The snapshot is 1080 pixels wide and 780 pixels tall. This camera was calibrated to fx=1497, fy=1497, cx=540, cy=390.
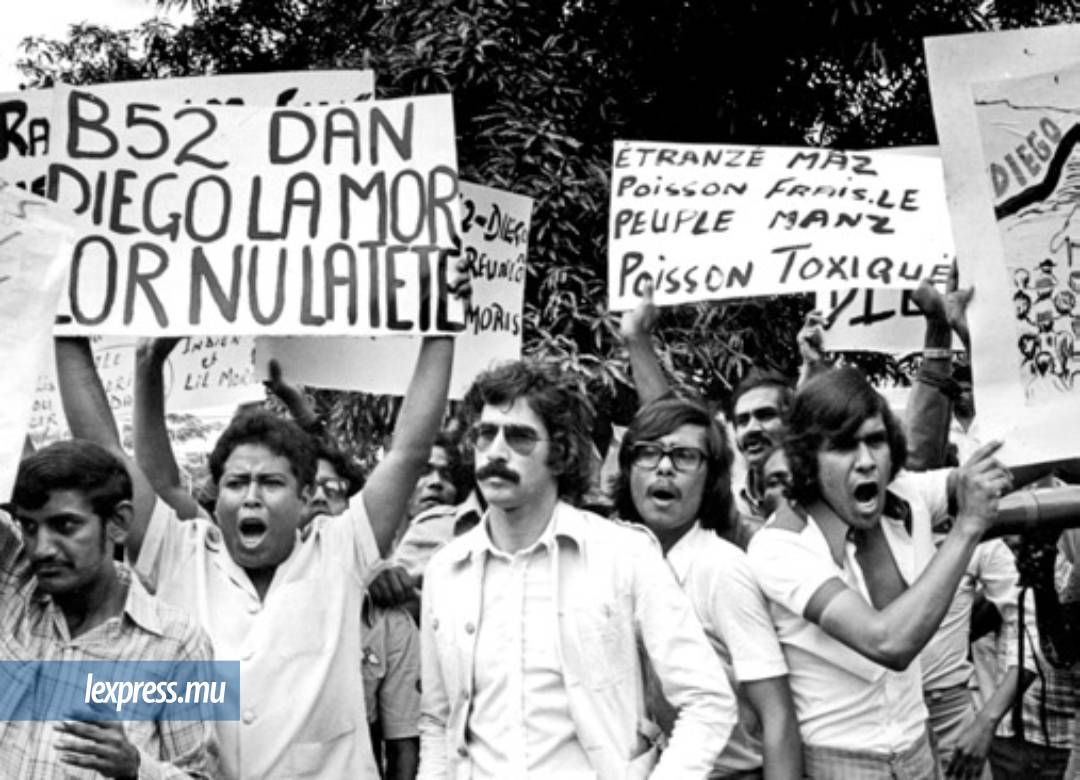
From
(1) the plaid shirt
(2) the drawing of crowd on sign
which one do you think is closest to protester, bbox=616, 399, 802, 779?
(2) the drawing of crowd on sign

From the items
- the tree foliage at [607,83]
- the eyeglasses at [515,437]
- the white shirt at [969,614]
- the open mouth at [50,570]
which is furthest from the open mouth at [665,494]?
the tree foliage at [607,83]

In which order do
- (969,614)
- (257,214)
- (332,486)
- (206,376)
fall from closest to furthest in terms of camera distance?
(257,214), (332,486), (969,614), (206,376)

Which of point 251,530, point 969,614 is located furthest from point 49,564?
point 969,614

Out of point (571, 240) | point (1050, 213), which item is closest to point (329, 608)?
point (1050, 213)

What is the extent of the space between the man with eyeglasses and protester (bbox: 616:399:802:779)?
15 centimetres

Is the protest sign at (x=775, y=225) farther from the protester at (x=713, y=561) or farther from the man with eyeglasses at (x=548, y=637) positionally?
the man with eyeglasses at (x=548, y=637)

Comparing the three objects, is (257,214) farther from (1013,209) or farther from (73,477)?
(1013,209)

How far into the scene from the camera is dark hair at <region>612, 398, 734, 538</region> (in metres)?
4.05

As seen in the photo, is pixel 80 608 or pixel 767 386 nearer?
pixel 80 608

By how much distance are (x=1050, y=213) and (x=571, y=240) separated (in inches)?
221

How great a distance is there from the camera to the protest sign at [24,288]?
11.3ft

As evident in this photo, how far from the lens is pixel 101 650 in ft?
10.4

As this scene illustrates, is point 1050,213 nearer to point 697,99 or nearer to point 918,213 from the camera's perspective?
Result: point 918,213

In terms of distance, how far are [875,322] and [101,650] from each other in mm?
3381
